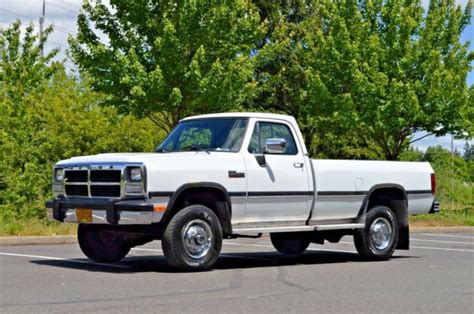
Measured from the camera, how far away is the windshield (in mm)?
11633

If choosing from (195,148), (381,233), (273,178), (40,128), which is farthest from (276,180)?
(40,128)

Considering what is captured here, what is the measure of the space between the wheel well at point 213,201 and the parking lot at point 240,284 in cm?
66

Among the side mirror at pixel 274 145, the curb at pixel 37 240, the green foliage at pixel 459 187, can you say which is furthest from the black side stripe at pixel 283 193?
the green foliage at pixel 459 187

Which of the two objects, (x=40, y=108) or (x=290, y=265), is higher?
(x=40, y=108)

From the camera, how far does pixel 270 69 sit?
128 ft

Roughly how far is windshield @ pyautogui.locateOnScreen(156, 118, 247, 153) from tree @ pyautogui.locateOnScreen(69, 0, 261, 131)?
9.10 metres

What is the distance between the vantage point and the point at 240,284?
9.69 meters

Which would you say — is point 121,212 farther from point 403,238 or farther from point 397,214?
point 403,238

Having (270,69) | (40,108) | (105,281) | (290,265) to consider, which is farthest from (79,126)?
(105,281)

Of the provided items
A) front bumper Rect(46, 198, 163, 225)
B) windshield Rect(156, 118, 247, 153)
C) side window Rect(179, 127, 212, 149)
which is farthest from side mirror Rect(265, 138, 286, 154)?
front bumper Rect(46, 198, 163, 225)

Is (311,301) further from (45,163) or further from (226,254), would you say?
(45,163)

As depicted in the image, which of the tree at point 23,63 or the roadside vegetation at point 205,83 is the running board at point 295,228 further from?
the tree at point 23,63

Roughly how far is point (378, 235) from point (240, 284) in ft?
13.7

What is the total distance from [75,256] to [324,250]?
4.58 meters
